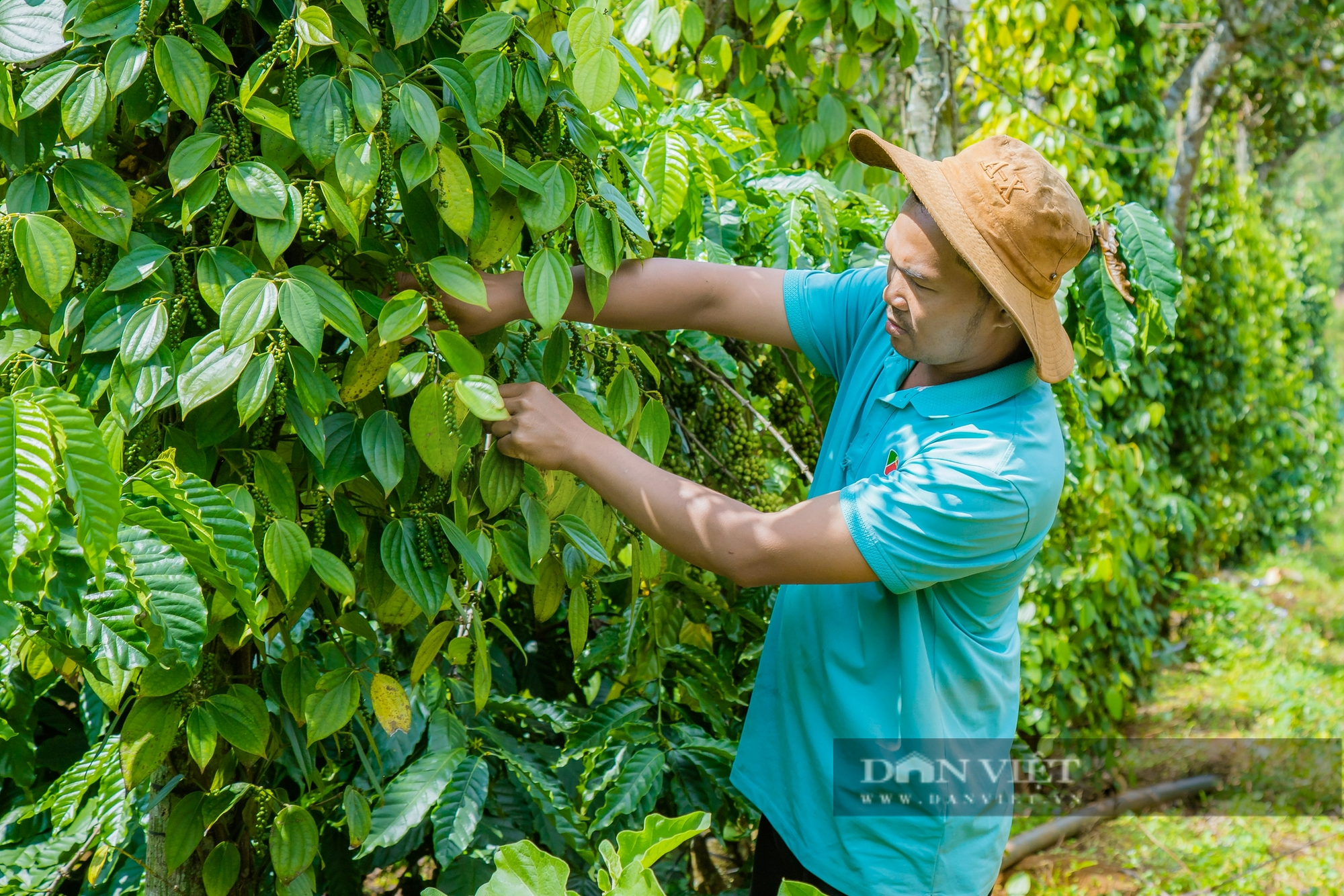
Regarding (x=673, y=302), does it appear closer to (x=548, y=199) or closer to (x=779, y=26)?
(x=548, y=199)

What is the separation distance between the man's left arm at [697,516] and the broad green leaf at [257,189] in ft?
0.99

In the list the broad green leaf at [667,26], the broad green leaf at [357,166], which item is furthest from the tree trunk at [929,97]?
the broad green leaf at [357,166]

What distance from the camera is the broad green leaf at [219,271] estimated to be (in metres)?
0.94

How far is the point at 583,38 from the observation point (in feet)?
3.50

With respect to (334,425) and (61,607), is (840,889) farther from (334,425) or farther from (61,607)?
(61,607)

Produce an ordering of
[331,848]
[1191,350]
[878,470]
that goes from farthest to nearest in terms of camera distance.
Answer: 1. [1191,350]
2. [331,848]
3. [878,470]

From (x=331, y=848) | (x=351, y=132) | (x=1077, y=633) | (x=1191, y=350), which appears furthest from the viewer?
(x=1191, y=350)

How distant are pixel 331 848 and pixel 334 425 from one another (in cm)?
86

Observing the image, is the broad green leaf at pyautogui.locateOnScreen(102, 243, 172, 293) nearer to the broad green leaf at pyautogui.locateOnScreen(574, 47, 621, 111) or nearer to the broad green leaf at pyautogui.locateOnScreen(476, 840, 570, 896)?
the broad green leaf at pyautogui.locateOnScreen(574, 47, 621, 111)

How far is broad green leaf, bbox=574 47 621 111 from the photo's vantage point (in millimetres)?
1054

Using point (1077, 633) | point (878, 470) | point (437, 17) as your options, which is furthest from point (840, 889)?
point (1077, 633)

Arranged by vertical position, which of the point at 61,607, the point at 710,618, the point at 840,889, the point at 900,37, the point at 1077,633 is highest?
the point at 900,37

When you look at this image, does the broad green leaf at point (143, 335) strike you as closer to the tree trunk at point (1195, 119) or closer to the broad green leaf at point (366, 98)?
the broad green leaf at point (366, 98)

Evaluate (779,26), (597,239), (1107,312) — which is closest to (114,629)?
(597,239)
